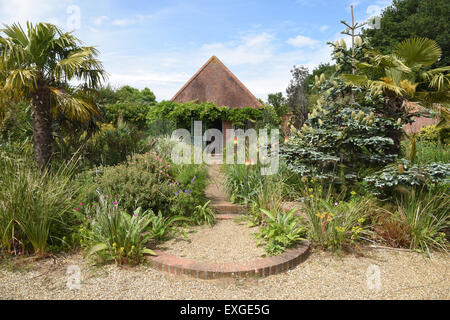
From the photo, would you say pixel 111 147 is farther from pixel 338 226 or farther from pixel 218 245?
pixel 338 226

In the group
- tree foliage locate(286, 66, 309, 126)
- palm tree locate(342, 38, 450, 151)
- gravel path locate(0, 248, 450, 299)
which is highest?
tree foliage locate(286, 66, 309, 126)

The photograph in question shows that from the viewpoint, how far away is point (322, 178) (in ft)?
15.5

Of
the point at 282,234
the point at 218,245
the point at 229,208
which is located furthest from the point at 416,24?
the point at 218,245

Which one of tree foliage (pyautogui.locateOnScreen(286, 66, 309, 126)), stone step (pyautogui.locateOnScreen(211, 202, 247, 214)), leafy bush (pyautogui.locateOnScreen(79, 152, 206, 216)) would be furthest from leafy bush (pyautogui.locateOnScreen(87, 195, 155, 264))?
tree foliage (pyautogui.locateOnScreen(286, 66, 309, 126))

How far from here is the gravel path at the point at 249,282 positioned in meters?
2.80

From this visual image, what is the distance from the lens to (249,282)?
120 inches

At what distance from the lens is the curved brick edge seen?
10.2 ft

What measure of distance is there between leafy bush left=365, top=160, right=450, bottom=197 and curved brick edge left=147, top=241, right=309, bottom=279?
172cm

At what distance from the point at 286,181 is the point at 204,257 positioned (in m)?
2.64

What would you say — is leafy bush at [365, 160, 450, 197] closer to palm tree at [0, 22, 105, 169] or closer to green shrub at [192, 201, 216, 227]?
green shrub at [192, 201, 216, 227]

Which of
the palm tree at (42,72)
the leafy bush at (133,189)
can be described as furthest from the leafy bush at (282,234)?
the palm tree at (42,72)

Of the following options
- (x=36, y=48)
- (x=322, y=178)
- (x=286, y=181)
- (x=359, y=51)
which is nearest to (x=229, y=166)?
(x=286, y=181)
